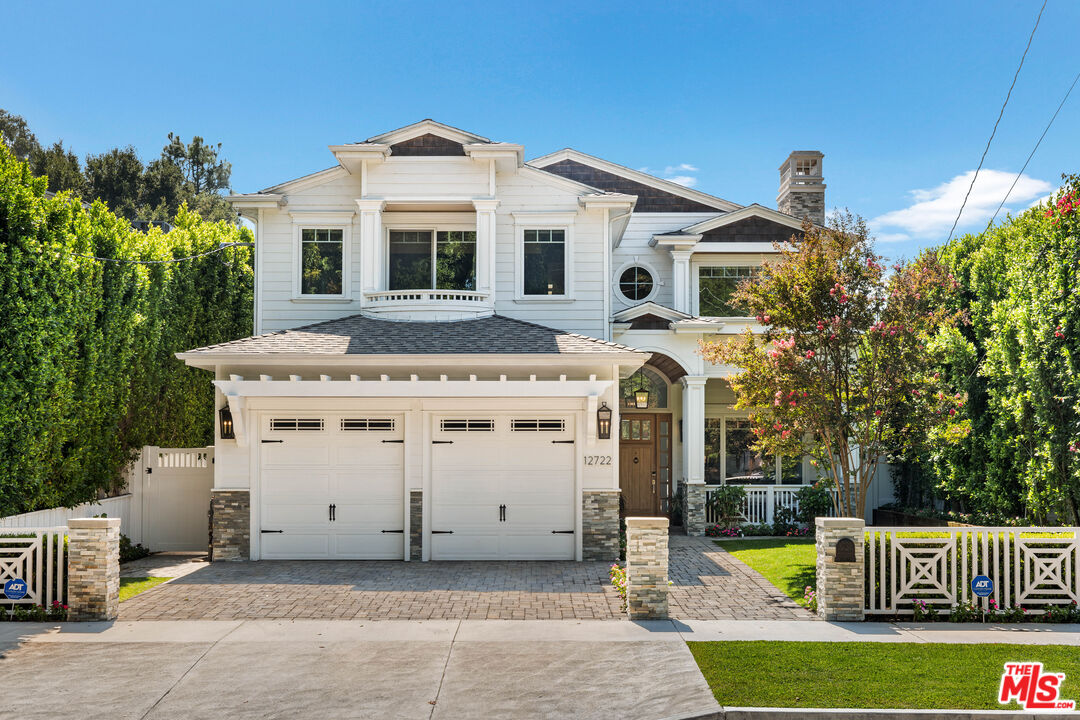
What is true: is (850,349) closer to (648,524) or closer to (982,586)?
(982,586)

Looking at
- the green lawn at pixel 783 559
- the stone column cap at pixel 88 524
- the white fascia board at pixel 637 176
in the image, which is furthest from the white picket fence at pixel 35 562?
the white fascia board at pixel 637 176

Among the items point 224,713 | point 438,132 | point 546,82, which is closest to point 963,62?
point 546,82

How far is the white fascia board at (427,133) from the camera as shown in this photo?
1541cm

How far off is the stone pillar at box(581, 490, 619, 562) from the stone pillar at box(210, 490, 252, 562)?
549 cm

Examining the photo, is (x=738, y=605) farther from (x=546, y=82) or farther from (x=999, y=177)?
(x=546, y=82)

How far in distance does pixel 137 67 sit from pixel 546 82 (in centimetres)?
1285

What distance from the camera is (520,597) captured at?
Answer: 1016 centimetres

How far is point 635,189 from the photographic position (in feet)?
66.8

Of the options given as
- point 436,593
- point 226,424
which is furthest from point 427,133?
point 436,593

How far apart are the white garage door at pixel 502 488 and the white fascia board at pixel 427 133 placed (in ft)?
18.8

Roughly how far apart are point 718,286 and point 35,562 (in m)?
14.7

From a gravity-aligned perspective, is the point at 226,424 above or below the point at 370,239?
below

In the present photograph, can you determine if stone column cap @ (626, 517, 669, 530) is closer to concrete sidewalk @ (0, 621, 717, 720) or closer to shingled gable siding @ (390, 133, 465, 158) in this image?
concrete sidewalk @ (0, 621, 717, 720)

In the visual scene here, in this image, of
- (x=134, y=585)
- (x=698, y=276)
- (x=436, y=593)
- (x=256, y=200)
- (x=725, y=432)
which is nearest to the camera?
(x=436, y=593)
